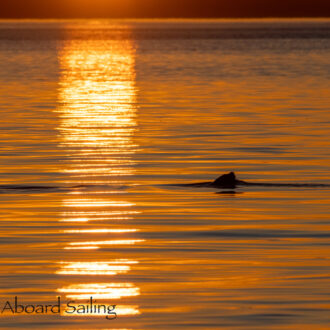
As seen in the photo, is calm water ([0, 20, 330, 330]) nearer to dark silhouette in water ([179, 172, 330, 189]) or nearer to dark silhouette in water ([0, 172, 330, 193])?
dark silhouette in water ([0, 172, 330, 193])

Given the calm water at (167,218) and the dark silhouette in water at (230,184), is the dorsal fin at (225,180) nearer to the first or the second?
the dark silhouette in water at (230,184)

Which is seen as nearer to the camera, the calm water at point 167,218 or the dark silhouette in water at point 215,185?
the calm water at point 167,218

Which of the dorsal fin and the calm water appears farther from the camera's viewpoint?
the dorsal fin

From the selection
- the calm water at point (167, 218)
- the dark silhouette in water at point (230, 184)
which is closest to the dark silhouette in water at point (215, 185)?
the dark silhouette in water at point (230, 184)

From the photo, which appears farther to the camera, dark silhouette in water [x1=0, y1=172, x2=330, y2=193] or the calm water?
dark silhouette in water [x1=0, y1=172, x2=330, y2=193]

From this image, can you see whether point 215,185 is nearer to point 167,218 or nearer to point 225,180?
point 225,180

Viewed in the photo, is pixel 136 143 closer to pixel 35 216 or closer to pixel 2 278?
pixel 35 216

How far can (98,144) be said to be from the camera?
33750 millimetres

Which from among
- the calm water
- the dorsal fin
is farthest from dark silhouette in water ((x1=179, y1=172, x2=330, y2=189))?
the calm water

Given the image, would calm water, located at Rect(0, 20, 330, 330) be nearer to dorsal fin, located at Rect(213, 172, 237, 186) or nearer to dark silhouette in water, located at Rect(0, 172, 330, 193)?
dark silhouette in water, located at Rect(0, 172, 330, 193)

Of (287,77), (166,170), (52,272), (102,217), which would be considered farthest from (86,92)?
(52,272)

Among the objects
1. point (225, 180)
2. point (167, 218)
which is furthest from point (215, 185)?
point (167, 218)

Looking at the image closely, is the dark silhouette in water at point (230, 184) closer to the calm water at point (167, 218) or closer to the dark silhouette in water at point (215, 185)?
the dark silhouette in water at point (215, 185)

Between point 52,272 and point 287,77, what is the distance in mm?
53825
